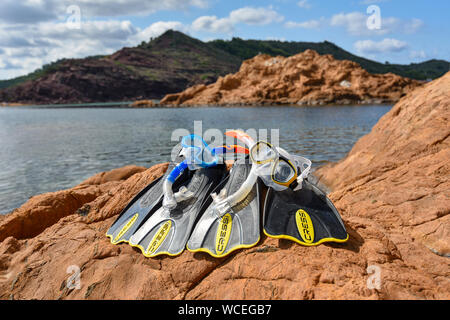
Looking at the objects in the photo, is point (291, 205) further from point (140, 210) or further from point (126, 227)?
point (126, 227)

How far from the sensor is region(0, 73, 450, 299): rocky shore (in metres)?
2.86

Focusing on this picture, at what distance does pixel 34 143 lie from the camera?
2277 centimetres

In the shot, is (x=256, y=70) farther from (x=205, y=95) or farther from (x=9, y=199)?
(x=9, y=199)

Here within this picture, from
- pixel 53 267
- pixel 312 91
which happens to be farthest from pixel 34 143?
pixel 312 91

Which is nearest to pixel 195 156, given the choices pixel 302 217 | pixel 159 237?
pixel 159 237

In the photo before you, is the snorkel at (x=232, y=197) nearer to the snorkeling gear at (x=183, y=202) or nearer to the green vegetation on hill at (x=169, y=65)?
the snorkeling gear at (x=183, y=202)

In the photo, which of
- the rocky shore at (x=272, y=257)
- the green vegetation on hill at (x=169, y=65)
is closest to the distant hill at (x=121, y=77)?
the green vegetation on hill at (x=169, y=65)

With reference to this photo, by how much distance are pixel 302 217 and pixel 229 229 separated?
0.92 m

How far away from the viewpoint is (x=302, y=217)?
3.54 meters

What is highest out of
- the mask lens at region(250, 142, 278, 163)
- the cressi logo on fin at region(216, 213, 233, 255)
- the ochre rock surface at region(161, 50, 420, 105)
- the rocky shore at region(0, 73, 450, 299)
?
the ochre rock surface at region(161, 50, 420, 105)

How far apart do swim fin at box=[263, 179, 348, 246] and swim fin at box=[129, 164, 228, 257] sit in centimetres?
101

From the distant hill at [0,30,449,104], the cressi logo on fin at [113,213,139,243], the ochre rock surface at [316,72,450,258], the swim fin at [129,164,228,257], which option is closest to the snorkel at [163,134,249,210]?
the swim fin at [129,164,228,257]

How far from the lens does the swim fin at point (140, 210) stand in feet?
13.5

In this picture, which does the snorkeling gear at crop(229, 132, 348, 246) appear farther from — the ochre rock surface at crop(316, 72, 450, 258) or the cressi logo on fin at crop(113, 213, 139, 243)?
the cressi logo on fin at crop(113, 213, 139, 243)
